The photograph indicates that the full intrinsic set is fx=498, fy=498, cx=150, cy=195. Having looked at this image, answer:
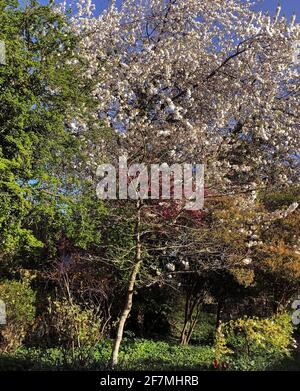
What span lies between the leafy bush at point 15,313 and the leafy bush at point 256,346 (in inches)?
140

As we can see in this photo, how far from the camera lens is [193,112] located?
428 inches

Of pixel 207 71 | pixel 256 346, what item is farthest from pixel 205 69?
pixel 256 346

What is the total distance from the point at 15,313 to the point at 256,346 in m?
4.46

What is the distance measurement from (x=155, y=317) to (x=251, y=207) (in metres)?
3.75

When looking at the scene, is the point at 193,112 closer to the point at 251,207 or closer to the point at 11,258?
the point at 251,207

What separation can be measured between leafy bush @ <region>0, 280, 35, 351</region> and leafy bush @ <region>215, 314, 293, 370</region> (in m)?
3.54

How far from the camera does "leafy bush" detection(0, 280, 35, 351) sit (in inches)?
348

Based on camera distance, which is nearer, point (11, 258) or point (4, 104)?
point (4, 104)

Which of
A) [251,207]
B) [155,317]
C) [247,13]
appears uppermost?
[247,13]

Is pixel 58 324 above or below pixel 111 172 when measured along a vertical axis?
below

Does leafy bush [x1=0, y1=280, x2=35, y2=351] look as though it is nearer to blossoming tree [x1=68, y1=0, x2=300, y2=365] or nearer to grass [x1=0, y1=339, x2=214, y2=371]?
grass [x1=0, y1=339, x2=214, y2=371]

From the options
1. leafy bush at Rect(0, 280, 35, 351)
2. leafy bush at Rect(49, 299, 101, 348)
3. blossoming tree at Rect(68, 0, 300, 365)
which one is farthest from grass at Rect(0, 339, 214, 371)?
blossoming tree at Rect(68, 0, 300, 365)
